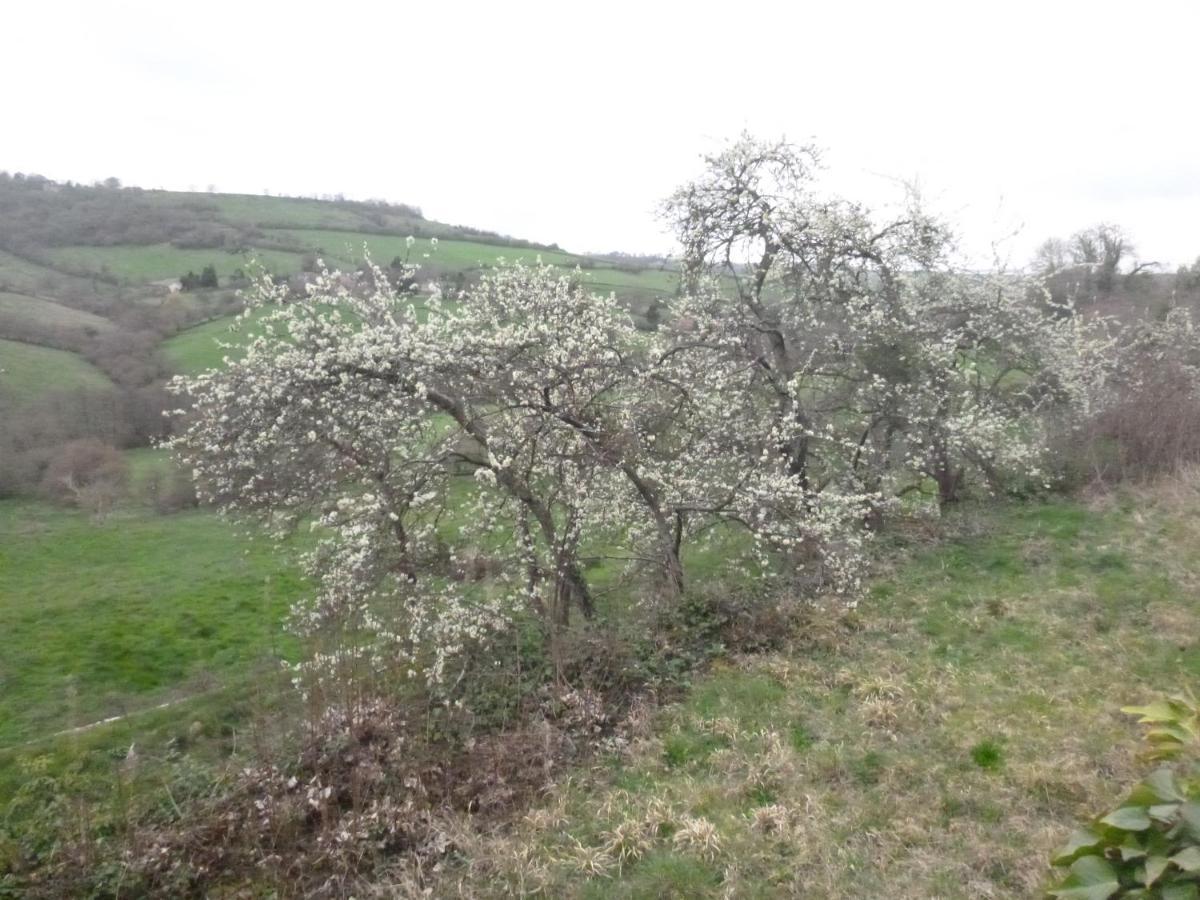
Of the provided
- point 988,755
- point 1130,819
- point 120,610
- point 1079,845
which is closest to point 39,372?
point 120,610

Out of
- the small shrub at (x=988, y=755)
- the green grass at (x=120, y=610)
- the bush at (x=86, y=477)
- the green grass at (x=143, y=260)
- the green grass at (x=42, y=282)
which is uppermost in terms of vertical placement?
the green grass at (x=143, y=260)

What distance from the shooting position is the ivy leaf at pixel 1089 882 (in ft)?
8.00

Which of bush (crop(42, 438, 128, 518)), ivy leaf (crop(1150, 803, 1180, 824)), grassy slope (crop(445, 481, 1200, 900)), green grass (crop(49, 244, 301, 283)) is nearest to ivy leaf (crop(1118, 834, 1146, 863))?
ivy leaf (crop(1150, 803, 1180, 824))

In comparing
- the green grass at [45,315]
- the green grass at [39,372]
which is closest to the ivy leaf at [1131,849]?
the green grass at [39,372]

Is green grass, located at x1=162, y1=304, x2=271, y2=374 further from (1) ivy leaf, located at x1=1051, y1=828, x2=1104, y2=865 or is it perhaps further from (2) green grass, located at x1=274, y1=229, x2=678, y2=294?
(1) ivy leaf, located at x1=1051, y1=828, x2=1104, y2=865

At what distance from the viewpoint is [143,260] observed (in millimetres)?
40094

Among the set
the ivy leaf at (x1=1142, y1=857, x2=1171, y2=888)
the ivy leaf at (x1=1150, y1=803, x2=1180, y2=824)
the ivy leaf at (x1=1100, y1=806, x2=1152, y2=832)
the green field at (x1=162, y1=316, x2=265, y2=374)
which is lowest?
the green field at (x1=162, y1=316, x2=265, y2=374)

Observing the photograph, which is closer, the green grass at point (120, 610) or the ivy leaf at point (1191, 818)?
the ivy leaf at point (1191, 818)

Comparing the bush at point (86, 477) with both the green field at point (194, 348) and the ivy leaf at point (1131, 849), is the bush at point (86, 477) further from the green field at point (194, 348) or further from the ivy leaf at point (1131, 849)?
the ivy leaf at point (1131, 849)

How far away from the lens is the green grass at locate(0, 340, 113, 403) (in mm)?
24470

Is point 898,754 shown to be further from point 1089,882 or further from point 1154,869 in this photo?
point 1154,869

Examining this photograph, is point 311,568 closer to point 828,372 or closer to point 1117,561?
point 828,372

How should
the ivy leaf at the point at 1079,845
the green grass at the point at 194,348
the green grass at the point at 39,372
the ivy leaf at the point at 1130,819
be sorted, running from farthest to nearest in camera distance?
the green grass at the point at 194,348 < the green grass at the point at 39,372 < the ivy leaf at the point at 1079,845 < the ivy leaf at the point at 1130,819

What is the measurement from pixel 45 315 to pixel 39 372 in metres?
5.99
